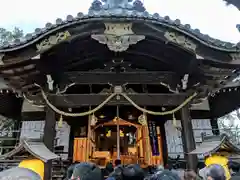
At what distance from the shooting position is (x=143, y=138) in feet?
28.1

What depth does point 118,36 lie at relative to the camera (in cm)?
574

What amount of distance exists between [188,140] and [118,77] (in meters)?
2.51

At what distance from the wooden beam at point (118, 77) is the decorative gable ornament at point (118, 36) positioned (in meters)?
1.21

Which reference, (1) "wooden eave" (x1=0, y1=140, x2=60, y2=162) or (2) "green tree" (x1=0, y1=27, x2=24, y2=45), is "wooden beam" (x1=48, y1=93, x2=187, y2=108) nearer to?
(1) "wooden eave" (x1=0, y1=140, x2=60, y2=162)

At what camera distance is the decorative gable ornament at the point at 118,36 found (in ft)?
18.8

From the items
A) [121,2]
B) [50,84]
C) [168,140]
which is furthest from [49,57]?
[168,140]

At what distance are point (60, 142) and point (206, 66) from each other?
5.87 m

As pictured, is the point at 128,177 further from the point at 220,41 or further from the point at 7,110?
the point at 7,110

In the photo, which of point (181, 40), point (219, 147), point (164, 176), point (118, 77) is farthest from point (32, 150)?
point (181, 40)

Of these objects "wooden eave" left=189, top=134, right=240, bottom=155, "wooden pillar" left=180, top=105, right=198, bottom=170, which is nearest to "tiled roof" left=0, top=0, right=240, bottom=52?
"wooden pillar" left=180, top=105, right=198, bottom=170

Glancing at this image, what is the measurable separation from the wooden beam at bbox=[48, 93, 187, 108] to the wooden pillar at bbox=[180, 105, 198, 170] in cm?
38

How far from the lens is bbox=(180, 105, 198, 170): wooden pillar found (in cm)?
609

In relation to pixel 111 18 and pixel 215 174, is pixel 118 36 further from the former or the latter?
pixel 215 174

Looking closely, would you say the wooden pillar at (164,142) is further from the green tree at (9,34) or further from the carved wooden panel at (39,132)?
the green tree at (9,34)
